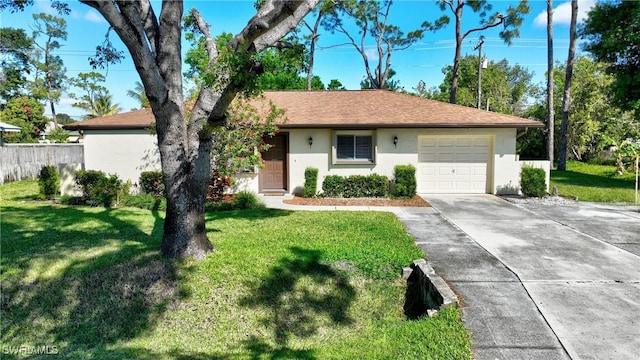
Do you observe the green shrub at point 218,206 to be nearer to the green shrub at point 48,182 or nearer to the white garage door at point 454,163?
the green shrub at point 48,182

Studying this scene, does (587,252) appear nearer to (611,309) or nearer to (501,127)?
(611,309)

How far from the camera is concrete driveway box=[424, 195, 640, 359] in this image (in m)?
3.50

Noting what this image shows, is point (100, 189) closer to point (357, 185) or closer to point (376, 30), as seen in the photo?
point (357, 185)

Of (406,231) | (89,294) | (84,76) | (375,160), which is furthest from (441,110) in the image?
(84,76)

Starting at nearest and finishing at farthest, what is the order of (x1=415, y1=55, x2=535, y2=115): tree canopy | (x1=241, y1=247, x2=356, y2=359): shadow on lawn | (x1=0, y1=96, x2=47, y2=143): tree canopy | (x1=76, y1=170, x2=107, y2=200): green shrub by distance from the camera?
(x1=241, y1=247, x2=356, y2=359): shadow on lawn, (x1=76, y1=170, x2=107, y2=200): green shrub, (x1=0, y1=96, x2=47, y2=143): tree canopy, (x1=415, y1=55, x2=535, y2=115): tree canopy

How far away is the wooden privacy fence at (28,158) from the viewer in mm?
16156

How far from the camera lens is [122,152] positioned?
1290cm

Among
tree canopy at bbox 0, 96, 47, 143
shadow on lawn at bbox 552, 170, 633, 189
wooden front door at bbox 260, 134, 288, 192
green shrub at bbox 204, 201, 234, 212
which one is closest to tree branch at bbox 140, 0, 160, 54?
green shrub at bbox 204, 201, 234, 212

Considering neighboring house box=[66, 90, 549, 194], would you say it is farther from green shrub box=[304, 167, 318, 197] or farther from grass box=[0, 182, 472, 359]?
grass box=[0, 182, 472, 359]

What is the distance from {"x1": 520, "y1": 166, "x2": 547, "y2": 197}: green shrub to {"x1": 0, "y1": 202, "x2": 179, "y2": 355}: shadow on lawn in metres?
11.5

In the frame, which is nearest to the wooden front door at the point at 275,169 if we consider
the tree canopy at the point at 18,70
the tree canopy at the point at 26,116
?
the tree canopy at the point at 26,116

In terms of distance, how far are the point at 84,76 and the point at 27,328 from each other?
4501 cm

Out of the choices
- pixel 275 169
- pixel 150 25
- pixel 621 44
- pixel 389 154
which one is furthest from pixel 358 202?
pixel 621 44

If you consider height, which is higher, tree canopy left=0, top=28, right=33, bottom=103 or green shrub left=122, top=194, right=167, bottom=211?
tree canopy left=0, top=28, right=33, bottom=103
